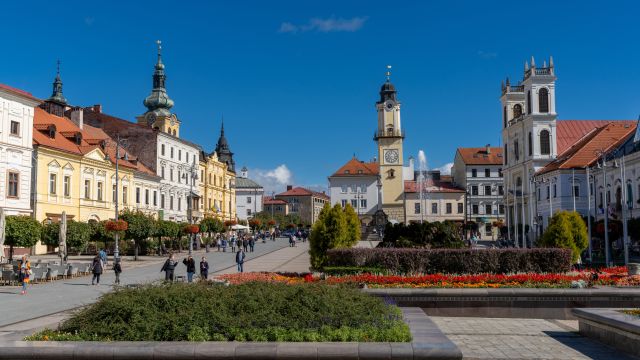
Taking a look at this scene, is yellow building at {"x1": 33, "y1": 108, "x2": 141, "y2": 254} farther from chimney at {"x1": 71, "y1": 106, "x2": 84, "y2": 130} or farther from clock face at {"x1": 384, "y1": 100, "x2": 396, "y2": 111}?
clock face at {"x1": 384, "y1": 100, "x2": 396, "y2": 111}

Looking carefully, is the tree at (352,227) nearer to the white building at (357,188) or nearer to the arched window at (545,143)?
the arched window at (545,143)

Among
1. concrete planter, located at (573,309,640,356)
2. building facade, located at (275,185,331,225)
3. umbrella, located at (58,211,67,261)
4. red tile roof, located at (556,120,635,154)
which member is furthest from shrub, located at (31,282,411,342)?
building facade, located at (275,185,331,225)

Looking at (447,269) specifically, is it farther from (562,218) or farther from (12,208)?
(12,208)

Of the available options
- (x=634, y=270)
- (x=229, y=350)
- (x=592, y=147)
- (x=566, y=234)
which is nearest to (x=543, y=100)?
(x=592, y=147)

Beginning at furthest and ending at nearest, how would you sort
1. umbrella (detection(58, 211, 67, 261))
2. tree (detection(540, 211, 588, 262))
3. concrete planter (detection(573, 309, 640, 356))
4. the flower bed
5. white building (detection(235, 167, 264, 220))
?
white building (detection(235, 167, 264, 220)) → umbrella (detection(58, 211, 67, 261)) → tree (detection(540, 211, 588, 262)) → the flower bed → concrete planter (detection(573, 309, 640, 356))

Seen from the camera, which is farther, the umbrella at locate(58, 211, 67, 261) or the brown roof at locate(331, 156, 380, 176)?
the brown roof at locate(331, 156, 380, 176)

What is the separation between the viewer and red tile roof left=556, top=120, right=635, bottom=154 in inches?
2911

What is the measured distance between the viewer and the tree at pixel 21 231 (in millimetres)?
29578

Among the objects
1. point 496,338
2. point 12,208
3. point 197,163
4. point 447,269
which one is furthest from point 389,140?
point 496,338

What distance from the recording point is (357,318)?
1009 cm

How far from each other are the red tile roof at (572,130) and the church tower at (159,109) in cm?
4723

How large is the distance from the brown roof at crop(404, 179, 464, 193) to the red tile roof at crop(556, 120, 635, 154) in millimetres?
27679

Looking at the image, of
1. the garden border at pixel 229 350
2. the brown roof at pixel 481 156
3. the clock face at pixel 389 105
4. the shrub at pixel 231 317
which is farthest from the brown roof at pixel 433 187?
the garden border at pixel 229 350

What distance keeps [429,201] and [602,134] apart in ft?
127
